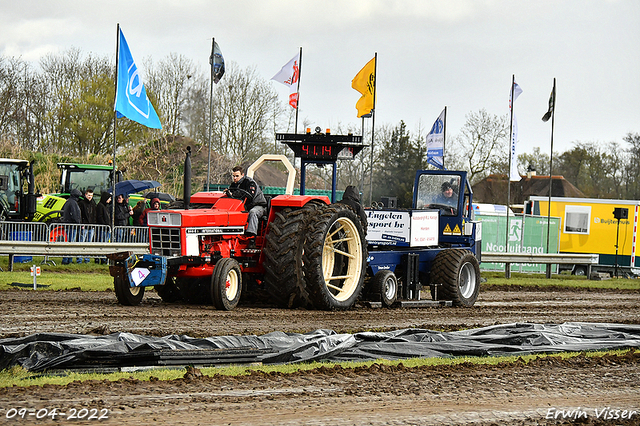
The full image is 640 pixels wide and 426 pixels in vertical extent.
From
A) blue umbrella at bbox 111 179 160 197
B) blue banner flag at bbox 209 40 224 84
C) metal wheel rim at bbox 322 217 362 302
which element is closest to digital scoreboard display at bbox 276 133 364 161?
metal wheel rim at bbox 322 217 362 302

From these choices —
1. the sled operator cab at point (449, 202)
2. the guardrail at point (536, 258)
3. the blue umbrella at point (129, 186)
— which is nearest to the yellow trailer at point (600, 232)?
the guardrail at point (536, 258)

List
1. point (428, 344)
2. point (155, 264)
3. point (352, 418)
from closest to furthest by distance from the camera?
1. point (352, 418)
2. point (428, 344)
3. point (155, 264)

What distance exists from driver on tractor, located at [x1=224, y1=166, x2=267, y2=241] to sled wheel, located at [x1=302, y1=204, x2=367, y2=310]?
85 centimetres

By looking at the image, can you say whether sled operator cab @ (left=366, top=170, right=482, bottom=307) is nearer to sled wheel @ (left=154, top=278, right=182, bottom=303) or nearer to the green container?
sled wheel @ (left=154, top=278, right=182, bottom=303)

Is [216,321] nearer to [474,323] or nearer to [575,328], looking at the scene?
[474,323]

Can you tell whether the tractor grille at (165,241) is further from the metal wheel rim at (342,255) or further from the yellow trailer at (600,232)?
the yellow trailer at (600,232)

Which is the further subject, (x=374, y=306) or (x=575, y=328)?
(x=374, y=306)

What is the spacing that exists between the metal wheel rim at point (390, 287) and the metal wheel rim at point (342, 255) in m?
0.82

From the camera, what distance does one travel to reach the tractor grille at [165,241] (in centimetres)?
1107

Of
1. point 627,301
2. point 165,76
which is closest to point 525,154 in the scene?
point 165,76

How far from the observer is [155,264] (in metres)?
10.5

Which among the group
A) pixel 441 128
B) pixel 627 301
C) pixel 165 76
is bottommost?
pixel 627 301

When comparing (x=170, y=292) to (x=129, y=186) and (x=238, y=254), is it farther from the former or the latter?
(x=129, y=186)

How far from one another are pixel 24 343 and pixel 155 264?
3.79 metres
